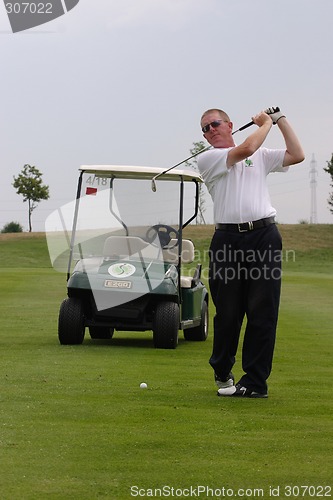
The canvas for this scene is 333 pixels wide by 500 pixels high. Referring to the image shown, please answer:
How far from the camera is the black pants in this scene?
7.12 metres

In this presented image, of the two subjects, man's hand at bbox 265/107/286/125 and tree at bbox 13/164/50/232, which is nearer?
man's hand at bbox 265/107/286/125

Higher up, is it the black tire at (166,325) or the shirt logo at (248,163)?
the shirt logo at (248,163)

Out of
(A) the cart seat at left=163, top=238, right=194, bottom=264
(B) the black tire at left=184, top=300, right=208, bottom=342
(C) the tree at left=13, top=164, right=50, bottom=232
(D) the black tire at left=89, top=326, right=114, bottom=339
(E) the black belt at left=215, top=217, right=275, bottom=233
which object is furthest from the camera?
(C) the tree at left=13, top=164, right=50, bottom=232

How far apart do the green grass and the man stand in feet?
1.35

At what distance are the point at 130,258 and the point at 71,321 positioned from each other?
1.03m

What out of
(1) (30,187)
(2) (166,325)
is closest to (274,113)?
(2) (166,325)

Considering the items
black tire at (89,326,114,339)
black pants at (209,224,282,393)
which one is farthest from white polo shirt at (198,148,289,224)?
black tire at (89,326,114,339)

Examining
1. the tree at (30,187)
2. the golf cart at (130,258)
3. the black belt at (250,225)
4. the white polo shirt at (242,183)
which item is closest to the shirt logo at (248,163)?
the white polo shirt at (242,183)

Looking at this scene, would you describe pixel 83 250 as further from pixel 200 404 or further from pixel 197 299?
pixel 200 404

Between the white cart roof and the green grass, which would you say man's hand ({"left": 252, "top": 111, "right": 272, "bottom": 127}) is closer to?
the green grass

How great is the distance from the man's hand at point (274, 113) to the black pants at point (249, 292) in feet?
2.40

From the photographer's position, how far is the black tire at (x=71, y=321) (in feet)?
37.3

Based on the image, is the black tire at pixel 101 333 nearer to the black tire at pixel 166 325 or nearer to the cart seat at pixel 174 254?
the cart seat at pixel 174 254

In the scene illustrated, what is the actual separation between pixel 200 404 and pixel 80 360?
3045 mm
